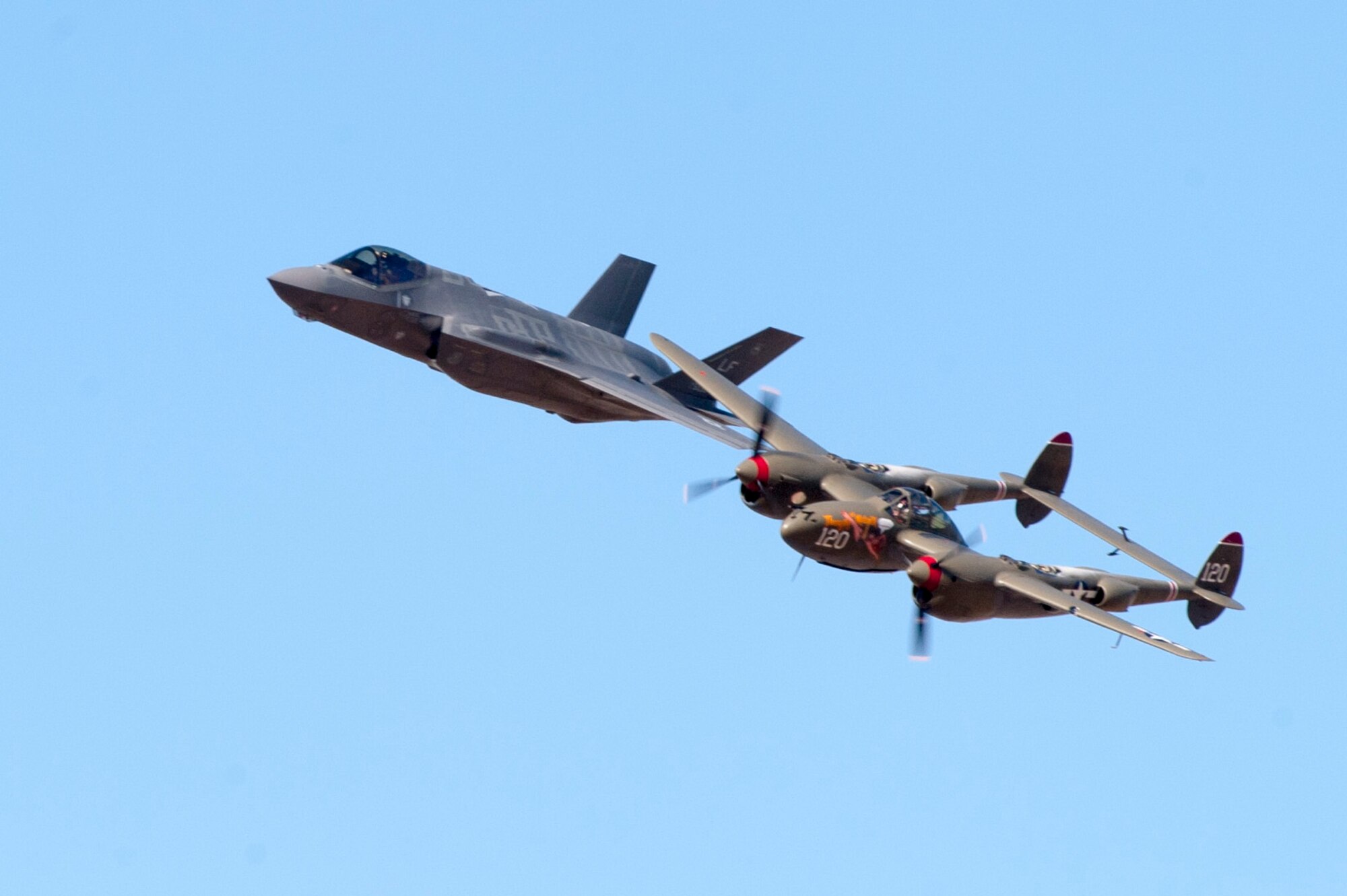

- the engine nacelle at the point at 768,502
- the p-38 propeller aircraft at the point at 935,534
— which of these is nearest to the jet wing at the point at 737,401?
the p-38 propeller aircraft at the point at 935,534

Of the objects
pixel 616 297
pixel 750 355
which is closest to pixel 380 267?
pixel 616 297

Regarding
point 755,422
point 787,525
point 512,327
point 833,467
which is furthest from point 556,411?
point 787,525

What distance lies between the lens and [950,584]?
146 ft

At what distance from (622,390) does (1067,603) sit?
16.7 m

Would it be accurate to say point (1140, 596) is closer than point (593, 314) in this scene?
Yes

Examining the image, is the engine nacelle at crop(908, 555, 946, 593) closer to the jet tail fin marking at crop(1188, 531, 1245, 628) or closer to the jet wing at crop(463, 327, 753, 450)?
the jet wing at crop(463, 327, 753, 450)

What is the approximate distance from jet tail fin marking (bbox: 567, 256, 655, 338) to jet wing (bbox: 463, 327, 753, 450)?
5259 mm

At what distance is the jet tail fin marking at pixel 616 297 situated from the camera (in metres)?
61.9

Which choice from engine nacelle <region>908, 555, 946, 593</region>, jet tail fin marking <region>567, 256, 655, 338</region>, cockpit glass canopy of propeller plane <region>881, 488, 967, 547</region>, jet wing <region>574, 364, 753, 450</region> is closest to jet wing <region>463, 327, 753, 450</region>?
jet wing <region>574, 364, 753, 450</region>

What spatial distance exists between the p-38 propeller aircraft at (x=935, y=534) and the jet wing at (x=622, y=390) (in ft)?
3.58

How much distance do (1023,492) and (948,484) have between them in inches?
172

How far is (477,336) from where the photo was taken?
54.9 meters

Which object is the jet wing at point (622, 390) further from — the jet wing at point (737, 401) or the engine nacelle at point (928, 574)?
the engine nacelle at point (928, 574)

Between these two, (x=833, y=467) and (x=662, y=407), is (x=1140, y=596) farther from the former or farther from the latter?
(x=662, y=407)
